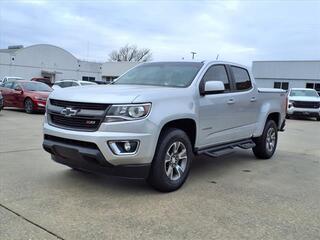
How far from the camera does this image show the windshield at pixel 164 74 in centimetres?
613

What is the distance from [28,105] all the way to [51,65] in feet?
151

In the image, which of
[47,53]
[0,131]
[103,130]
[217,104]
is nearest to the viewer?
[103,130]

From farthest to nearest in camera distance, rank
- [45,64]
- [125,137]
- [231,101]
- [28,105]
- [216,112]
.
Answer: [45,64] → [28,105] → [231,101] → [216,112] → [125,137]

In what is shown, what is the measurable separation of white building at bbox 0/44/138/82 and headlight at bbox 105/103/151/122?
1984 inches

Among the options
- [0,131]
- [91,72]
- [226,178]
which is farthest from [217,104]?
[91,72]

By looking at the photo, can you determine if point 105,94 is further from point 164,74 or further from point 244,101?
point 244,101

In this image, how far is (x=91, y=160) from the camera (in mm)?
4965

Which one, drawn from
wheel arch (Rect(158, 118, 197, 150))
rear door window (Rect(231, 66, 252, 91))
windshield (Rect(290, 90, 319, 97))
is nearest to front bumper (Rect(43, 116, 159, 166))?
wheel arch (Rect(158, 118, 197, 150))

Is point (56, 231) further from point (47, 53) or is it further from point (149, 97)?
point (47, 53)

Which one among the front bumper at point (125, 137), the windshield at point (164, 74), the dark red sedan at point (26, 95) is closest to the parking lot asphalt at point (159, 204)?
the front bumper at point (125, 137)

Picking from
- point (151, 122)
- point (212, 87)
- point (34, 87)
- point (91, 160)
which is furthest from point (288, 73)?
point (91, 160)

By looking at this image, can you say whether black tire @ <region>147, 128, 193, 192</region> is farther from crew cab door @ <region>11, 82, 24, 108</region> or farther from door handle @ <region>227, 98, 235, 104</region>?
crew cab door @ <region>11, 82, 24, 108</region>

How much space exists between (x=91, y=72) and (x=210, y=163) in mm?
61293

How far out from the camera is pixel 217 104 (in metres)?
6.32
